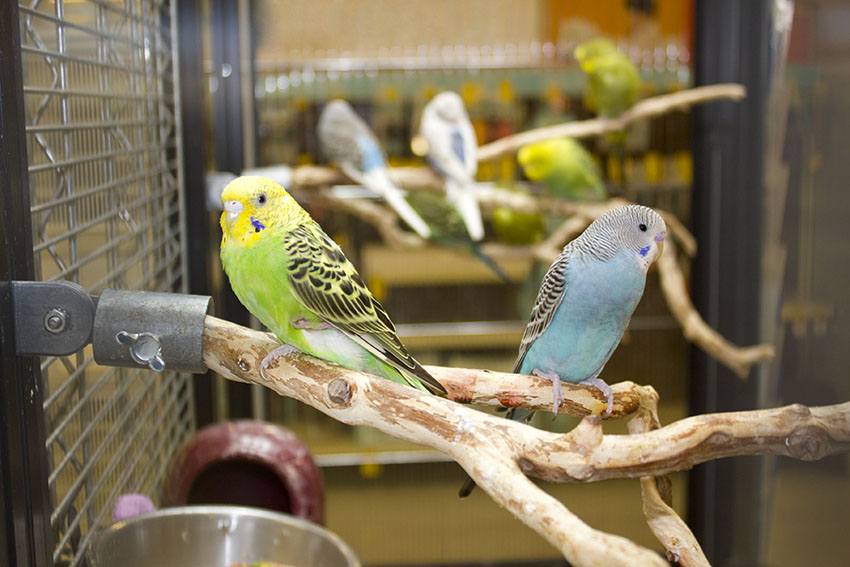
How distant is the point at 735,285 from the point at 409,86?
1056 mm

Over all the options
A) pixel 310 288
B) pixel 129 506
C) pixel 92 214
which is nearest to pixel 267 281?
pixel 310 288

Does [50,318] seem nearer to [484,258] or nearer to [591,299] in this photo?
[591,299]

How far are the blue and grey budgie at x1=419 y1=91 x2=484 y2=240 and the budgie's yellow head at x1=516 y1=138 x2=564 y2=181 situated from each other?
0.14 meters

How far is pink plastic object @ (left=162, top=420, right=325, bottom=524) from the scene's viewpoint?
1.19 metres

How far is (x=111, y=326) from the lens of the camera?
62 cm

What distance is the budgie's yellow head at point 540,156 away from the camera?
1978mm

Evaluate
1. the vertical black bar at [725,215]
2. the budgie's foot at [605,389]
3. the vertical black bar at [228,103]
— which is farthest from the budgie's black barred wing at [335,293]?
the vertical black bar at [228,103]

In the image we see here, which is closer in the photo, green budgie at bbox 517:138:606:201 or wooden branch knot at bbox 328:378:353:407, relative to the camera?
wooden branch knot at bbox 328:378:353:407

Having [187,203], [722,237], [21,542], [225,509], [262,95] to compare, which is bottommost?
[225,509]

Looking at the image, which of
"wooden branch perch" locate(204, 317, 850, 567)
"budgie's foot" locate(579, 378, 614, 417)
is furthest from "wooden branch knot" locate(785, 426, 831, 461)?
"budgie's foot" locate(579, 378, 614, 417)

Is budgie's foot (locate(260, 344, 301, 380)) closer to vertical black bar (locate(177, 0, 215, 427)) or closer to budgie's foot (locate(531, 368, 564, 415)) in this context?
budgie's foot (locate(531, 368, 564, 415))

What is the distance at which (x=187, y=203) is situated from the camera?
133cm

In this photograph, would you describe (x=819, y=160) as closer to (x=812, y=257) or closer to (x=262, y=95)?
(x=812, y=257)

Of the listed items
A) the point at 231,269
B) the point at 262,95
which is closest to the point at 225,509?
the point at 231,269
